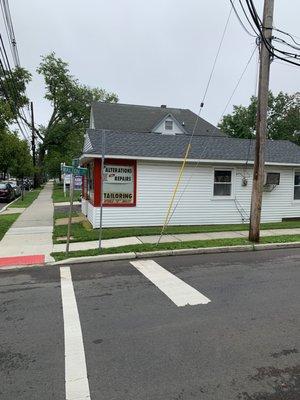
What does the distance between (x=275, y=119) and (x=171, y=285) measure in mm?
48329

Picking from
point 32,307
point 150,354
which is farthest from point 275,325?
point 32,307

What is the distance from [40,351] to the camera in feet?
14.4

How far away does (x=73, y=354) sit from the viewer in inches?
168

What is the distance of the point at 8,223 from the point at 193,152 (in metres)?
7.77

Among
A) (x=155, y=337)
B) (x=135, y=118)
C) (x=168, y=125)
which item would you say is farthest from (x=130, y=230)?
(x=168, y=125)

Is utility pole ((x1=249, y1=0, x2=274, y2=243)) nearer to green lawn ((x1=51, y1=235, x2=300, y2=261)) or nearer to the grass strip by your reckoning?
green lawn ((x1=51, y1=235, x2=300, y2=261))

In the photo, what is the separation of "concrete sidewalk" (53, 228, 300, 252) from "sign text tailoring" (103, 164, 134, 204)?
2.39 m

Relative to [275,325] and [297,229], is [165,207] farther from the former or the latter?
[275,325]

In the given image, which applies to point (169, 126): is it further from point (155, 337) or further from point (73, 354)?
point (73, 354)

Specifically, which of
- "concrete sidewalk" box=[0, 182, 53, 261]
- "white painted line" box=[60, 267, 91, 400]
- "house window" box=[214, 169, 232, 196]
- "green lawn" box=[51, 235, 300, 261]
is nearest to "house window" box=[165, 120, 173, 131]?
"concrete sidewalk" box=[0, 182, 53, 261]

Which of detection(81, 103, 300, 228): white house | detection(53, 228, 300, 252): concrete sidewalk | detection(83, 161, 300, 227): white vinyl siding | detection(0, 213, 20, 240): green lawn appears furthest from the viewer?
detection(83, 161, 300, 227): white vinyl siding

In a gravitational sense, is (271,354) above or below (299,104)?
below

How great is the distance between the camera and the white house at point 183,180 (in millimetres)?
13680

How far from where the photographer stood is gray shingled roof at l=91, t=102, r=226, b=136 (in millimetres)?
31141
